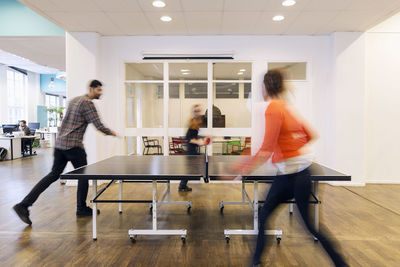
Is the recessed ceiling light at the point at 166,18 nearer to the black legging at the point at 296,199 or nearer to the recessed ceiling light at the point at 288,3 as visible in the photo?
the recessed ceiling light at the point at 288,3

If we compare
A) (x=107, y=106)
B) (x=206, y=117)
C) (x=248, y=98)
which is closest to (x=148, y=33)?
(x=107, y=106)

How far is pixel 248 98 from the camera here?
5621 millimetres

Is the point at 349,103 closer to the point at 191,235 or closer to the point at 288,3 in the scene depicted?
the point at 288,3

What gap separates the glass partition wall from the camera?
17.9 feet

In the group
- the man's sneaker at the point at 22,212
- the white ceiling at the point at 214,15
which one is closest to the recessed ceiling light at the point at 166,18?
the white ceiling at the point at 214,15

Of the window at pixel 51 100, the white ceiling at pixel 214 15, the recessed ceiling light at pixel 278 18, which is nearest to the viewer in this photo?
the white ceiling at pixel 214 15

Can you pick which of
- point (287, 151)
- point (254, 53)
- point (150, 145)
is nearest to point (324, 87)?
point (254, 53)

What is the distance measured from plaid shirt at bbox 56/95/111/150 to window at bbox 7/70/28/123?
1250 centimetres

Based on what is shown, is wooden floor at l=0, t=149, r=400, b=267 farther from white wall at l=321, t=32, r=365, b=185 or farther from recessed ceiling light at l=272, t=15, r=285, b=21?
recessed ceiling light at l=272, t=15, r=285, b=21

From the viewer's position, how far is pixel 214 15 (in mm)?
4348

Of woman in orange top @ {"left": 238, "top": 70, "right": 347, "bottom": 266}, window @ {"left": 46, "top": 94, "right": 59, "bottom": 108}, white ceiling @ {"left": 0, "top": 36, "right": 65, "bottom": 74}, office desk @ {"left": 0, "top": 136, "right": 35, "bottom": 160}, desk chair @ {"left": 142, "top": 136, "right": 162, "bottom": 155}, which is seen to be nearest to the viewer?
woman in orange top @ {"left": 238, "top": 70, "right": 347, "bottom": 266}

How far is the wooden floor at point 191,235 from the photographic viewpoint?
7.55 feet

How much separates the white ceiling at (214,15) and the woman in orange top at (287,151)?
2.64 metres

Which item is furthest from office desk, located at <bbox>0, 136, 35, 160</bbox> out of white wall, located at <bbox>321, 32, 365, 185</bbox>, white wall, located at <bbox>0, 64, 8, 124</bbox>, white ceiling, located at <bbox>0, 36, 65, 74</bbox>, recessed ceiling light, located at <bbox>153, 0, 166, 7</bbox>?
white wall, located at <bbox>321, 32, 365, 185</bbox>
